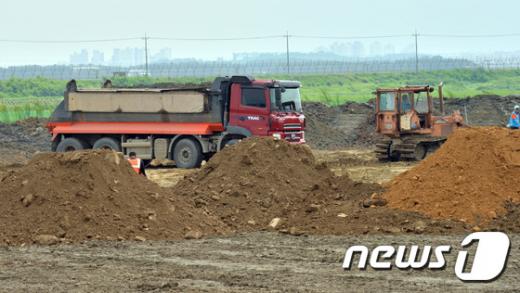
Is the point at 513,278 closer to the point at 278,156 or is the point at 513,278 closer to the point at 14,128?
the point at 278,156

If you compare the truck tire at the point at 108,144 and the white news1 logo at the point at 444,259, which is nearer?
the white news1 logo at the point at 444,259

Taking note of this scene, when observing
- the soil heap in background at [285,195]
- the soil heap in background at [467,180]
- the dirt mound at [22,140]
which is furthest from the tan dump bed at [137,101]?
the soil heap in background at [467,180]

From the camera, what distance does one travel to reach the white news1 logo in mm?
14883

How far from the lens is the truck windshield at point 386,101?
3492 cm

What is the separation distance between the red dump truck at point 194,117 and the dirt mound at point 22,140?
540cm

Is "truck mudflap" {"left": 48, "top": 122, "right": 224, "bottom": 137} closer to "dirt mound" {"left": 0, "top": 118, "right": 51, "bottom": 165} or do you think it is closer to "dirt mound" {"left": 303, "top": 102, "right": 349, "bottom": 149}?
"dirt mound" {"left": 0, "top": 118, "right": 51, "bottom": 165}

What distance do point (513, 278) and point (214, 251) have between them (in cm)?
510

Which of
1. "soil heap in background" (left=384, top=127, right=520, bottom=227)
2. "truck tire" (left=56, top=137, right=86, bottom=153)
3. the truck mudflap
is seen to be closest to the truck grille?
the truck mudflap

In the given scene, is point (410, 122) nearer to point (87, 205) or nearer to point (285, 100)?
point (285, 100)

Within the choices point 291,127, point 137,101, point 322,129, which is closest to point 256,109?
point 291,127

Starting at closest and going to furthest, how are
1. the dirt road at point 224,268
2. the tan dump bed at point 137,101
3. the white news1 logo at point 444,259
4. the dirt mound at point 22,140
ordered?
the dirt road at point 224,268
the white news1 logo at point 444,259
the tan dump bed at point 137,101
the dirt mound at point 22,140

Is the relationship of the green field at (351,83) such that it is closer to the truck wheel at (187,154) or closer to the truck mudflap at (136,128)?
the truck mudflap at (136,128)

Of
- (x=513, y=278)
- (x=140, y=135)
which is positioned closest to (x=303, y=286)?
(x=513, y=278)

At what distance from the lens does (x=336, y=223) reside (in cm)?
1969
